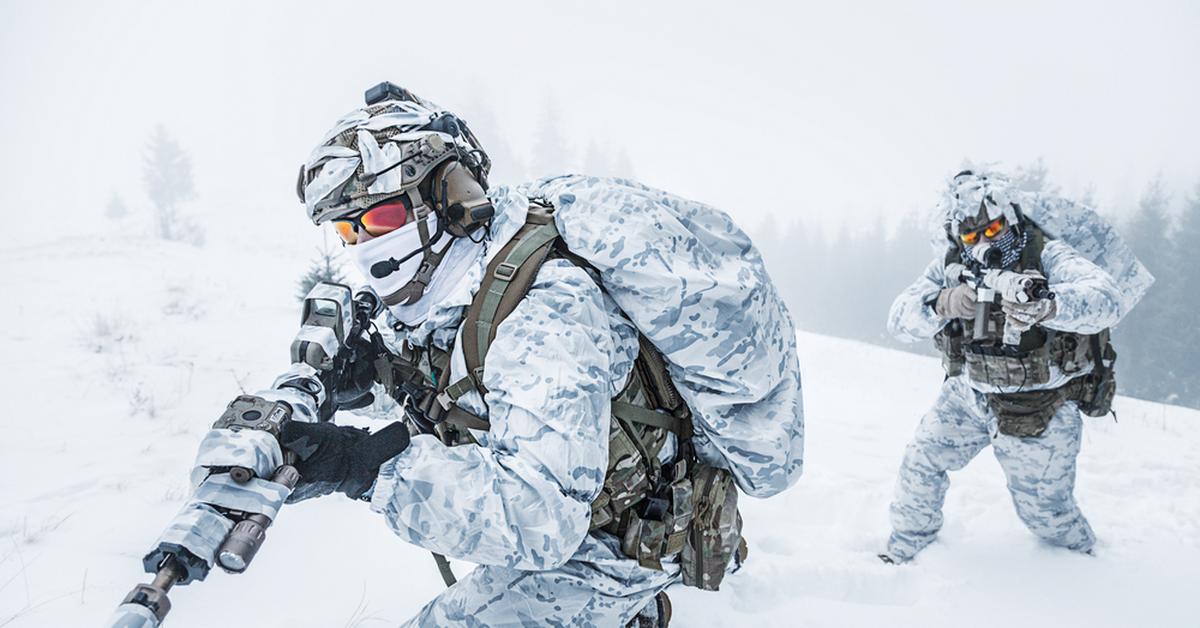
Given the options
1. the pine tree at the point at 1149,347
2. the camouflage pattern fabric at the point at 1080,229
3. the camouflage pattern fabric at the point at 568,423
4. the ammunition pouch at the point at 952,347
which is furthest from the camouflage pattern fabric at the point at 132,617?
the pine tree at the point at 1149,347

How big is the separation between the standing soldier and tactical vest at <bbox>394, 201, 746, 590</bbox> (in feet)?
9.32

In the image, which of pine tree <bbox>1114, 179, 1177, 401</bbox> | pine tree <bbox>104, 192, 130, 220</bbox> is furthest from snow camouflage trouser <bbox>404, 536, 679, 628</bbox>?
pine tree <bbox>104, 192, 130, 220</bbox>

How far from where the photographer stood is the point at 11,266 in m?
11.8

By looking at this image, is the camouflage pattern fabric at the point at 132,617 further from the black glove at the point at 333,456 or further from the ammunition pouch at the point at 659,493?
the ammunition pouch at the point at 659,493

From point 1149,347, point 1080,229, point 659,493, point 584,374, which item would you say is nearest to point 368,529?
point 659,493

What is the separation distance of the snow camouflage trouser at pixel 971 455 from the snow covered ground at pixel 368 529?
0.21m

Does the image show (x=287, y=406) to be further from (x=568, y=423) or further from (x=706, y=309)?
(x=706, y=309)

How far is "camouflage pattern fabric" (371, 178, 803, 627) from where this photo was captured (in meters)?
1.64

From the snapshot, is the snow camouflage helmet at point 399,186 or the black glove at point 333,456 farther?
the snow camouflage helmet at point 399,186

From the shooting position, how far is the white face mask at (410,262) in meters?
2.19

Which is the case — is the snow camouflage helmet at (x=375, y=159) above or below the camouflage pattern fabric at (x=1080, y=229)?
above

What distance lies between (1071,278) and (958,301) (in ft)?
2.20

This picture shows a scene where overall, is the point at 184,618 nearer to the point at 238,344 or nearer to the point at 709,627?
the point at 709,627

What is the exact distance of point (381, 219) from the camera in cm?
217
